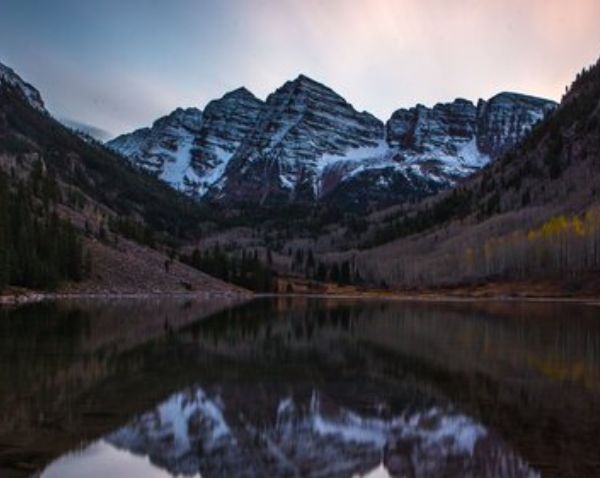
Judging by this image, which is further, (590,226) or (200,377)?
(590,226)

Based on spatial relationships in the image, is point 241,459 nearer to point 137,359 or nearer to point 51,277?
point 137,359

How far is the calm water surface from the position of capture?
60.5 ft

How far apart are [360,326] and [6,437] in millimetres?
51634

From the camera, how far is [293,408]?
25812mm

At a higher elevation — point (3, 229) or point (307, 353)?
point (3, 229)

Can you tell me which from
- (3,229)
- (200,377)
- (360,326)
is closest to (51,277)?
(3,229)

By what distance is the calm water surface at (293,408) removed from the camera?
18.4 meters

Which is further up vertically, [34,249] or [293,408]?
[34,249]

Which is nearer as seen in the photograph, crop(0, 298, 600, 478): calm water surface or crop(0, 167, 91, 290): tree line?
crop(0, 298, 600, 478): calm water surface

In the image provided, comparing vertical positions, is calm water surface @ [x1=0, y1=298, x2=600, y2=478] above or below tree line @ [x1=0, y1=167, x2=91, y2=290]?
below

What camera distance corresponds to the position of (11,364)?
A: 3366 centimetres

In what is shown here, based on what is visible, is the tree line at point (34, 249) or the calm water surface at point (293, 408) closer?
the calm water surface at point (293, 408)

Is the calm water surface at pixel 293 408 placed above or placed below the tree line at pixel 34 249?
below

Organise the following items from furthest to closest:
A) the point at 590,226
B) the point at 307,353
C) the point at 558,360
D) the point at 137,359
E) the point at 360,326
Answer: the point at 590,226, the point at 360,326, the point at 307,353, the point at 558,360, the point at 137,359
